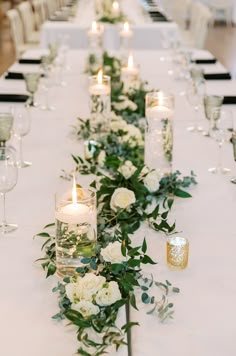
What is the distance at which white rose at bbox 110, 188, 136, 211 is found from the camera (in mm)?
1700

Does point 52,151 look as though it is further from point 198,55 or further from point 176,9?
point 176,9

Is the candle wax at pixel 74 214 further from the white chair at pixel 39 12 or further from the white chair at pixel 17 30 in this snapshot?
the white chair at pixel 39 12

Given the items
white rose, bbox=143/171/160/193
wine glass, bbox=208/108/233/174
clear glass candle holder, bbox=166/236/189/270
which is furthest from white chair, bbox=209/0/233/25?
clear glass candle holder, bbox=166/236/189/270

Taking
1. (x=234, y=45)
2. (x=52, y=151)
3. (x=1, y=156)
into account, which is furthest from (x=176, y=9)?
(x=1, y=156)

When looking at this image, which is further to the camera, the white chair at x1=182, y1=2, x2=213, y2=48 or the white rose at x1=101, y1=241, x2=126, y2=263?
the white chair at x1=182, y1=2, x2=213, y2=48

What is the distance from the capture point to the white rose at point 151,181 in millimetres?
1861

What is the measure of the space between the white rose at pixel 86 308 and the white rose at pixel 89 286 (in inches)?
0.6

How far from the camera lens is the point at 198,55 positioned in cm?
472

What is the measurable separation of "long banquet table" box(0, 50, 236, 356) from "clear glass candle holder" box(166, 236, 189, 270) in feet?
0.08

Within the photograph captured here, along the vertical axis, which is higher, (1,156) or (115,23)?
(1,156)

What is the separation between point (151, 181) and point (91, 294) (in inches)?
26.6

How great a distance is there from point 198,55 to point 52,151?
2.55 metres

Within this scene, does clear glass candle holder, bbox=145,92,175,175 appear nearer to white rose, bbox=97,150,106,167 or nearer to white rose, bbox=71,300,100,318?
white rose, bbox=97,150,106,167

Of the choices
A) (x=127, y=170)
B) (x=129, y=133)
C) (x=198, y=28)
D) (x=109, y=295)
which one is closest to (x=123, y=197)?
Result: (x=127, y=170)
